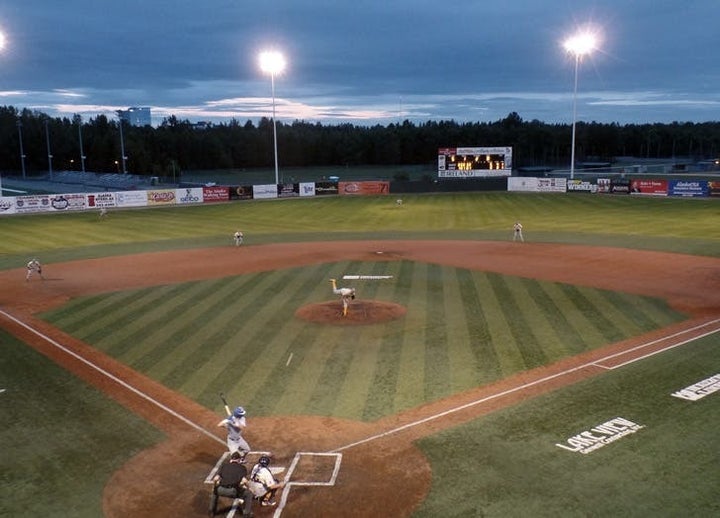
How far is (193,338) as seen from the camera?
63.0 feet

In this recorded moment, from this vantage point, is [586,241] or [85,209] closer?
[586,241]

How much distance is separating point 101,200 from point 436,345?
54496mm

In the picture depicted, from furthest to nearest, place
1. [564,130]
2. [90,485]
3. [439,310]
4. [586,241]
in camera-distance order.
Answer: [564,130] → [586,241] → [439,310] → [90,485]

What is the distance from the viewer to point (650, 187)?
66.6m

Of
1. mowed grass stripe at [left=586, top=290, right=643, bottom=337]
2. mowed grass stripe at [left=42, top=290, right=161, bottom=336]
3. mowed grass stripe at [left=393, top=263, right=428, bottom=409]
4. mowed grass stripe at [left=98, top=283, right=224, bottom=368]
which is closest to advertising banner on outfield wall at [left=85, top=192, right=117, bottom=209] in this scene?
mowed grass stripe at [left=98, top=283, right=224, bottom=368]

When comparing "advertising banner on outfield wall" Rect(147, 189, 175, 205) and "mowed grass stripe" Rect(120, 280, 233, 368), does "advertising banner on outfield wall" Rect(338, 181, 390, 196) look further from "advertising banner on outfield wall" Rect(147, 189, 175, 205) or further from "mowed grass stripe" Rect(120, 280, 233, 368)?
"mowed grass stripe" Rect(120, 280, 233, 368)

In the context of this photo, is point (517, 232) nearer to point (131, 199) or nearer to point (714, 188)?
point (714, 188)

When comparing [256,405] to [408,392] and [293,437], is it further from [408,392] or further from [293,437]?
[408,392]

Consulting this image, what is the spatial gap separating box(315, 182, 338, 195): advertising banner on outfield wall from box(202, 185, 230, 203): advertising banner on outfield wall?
11.4m

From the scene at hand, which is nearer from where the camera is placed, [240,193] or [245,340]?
[245,340]

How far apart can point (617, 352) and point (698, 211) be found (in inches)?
1653

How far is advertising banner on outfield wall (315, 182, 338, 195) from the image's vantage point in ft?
251

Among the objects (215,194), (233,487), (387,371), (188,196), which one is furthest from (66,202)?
(233,487)

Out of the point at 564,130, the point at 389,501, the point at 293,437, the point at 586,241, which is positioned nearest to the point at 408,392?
the point at 293,437
